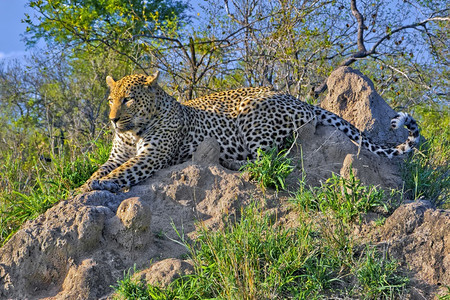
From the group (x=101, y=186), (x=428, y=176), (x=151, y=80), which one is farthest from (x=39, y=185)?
(x=428, y=176)

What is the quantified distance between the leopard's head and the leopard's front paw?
1121mm

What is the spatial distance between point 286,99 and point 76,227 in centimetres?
425

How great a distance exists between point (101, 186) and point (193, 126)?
214cm

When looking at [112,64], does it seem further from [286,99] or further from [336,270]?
[336,270]

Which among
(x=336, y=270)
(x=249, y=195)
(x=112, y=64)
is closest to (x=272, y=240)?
(x=336, y=270)

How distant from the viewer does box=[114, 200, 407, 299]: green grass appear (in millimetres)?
5184

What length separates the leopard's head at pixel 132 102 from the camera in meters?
7.98

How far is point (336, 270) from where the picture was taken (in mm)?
5504

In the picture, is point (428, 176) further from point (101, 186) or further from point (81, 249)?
point (81, 249)

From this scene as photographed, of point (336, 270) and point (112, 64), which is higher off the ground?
point (112, 64)

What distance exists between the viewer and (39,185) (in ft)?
26.3

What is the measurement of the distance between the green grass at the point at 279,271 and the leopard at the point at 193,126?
232 centimetres

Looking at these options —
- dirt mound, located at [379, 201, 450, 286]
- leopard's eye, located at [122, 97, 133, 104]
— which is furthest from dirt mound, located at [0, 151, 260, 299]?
dirt mound, located at [379, 201, 450, 286]

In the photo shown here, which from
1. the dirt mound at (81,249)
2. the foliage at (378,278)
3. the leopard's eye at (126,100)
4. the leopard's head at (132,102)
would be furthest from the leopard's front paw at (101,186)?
the foliage at (378,278)
